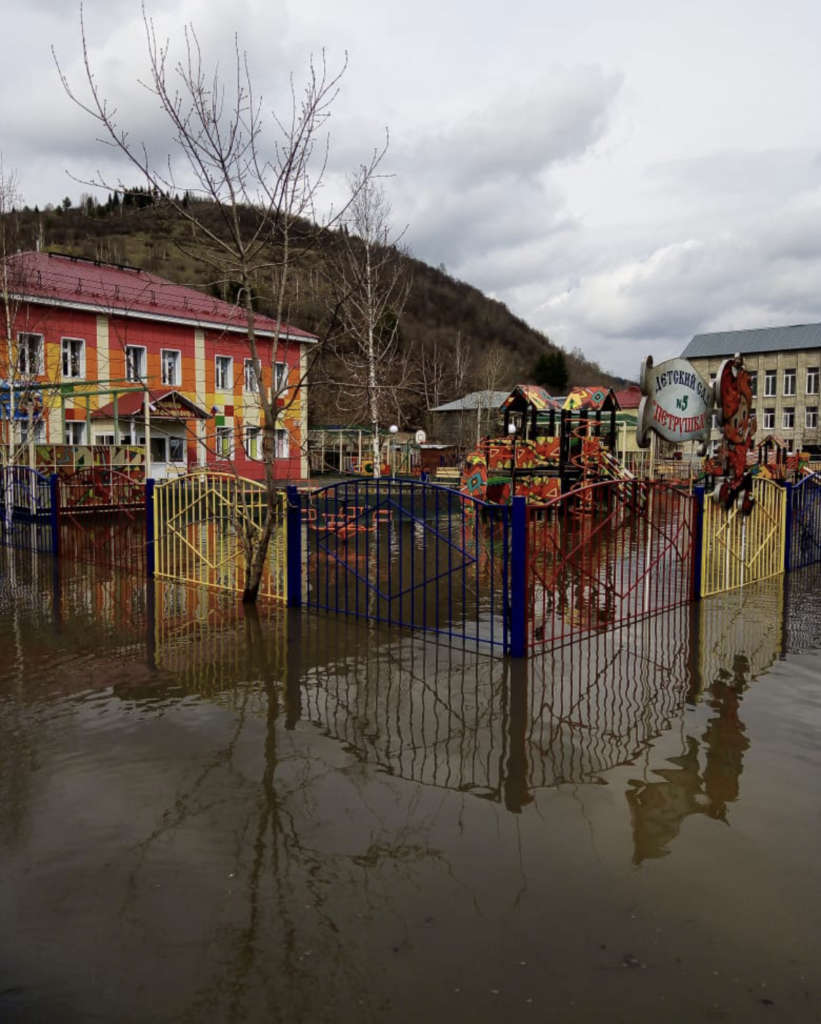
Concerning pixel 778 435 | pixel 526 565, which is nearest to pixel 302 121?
pixel 526 565

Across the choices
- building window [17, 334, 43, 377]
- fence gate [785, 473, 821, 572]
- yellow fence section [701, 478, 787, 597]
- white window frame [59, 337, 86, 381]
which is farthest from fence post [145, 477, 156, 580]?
white window frame [59, 337, 86, 381]

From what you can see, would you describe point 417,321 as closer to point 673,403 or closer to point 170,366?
point 170,366

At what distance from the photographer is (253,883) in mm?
3443

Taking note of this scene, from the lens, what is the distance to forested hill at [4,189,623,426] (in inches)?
1306

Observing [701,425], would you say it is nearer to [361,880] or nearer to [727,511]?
[727,511]

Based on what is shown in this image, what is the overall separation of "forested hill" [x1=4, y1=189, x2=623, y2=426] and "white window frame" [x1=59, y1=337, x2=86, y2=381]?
339 centimetres

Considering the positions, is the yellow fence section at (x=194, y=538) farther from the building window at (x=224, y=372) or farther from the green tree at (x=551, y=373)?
the green tree at (x=551, y=373)

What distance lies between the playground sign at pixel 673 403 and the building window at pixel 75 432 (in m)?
21.5

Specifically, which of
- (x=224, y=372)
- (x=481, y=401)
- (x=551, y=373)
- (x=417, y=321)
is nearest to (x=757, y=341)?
(x=551, y=373)

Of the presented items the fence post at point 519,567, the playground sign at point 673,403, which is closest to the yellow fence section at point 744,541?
the playground sign at point 673,403

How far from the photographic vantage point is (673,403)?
9195 mm

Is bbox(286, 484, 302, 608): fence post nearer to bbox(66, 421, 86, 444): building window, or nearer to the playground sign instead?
the playground sign

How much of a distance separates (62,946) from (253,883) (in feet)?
2.55

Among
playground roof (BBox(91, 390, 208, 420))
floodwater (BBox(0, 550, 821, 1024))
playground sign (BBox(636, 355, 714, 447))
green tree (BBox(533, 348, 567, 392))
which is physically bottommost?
floodwater (BBox(0, 550, 821, 1024))
